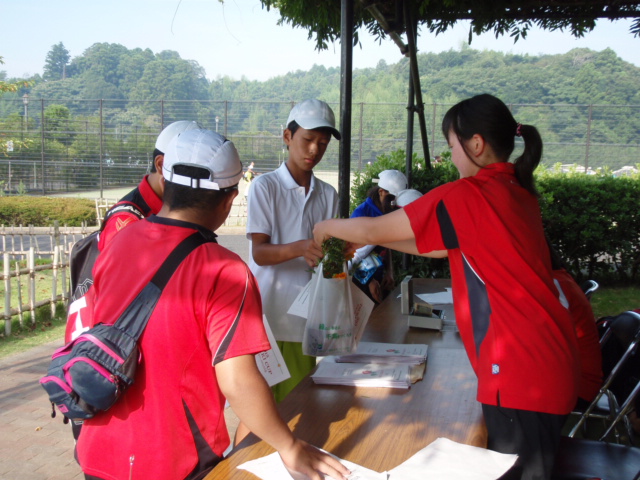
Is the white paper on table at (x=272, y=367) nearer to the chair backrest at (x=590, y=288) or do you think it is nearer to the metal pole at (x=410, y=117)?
the chair backrest at (x=590, y=288)

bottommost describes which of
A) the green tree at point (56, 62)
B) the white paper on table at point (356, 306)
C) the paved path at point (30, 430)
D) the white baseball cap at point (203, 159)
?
the paved path at point (30, 430)

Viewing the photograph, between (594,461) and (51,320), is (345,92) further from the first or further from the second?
Result: (51,320)

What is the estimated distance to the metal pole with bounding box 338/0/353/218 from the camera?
2.72m

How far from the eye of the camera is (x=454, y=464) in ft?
4.79

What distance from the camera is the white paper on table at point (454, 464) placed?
4.58 feet

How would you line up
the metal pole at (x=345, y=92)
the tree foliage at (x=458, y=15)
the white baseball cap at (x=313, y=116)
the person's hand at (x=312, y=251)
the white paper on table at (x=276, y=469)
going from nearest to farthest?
the white paper on table at (x=276, y=469), the person's hand at (x=312, y=251), the white baseball cap at (x=313, y=116), the metal pole at (x=345, y=92), the tree foliage at (x=458, y=15)

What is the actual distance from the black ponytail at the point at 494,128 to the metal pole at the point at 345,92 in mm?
1056

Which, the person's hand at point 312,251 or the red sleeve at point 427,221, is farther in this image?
the person's hand at point 312,251

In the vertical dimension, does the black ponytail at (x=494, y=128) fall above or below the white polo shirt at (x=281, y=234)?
above

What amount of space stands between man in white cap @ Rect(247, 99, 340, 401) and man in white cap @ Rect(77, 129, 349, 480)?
112 cm

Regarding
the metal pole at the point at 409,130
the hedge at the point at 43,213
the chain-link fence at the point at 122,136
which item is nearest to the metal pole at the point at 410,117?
the metal pole at the point at 409,130

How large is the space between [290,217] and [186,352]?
1.37m

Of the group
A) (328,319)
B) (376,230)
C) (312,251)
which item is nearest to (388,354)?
(328,319)

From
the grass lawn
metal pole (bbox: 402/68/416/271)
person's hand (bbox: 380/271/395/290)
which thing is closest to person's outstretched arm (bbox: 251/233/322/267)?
person's hand (bbox: 380/271/395/290)
